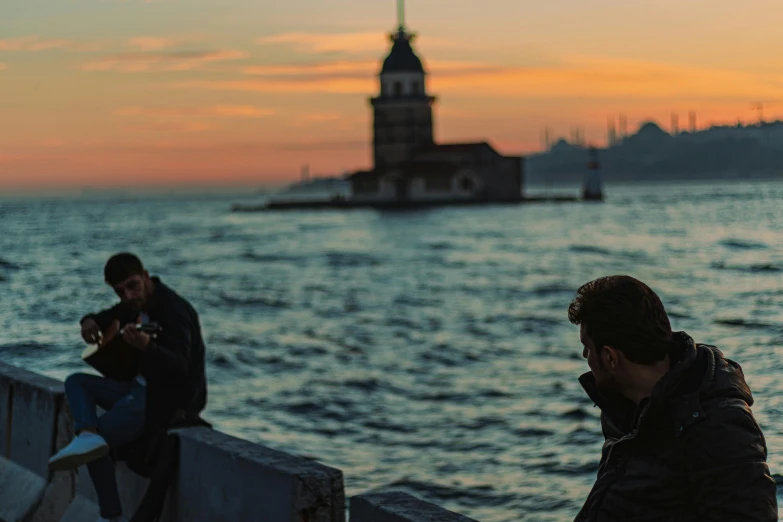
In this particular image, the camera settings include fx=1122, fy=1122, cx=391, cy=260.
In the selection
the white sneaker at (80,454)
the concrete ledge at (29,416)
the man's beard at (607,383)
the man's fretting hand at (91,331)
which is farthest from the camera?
the concrete ledge at (29,416)

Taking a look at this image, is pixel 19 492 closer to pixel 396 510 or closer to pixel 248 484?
pixel 248 484

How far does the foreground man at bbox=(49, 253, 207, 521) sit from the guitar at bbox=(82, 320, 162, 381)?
0.04m

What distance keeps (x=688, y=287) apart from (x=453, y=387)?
20447mm

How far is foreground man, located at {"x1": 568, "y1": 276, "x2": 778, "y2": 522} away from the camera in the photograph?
8.84ft

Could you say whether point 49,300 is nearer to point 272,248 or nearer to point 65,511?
point 65,511

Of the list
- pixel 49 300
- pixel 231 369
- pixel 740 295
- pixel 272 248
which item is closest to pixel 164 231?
pixel 272 248

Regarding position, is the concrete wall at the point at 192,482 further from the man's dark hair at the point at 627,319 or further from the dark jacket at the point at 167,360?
the man's dark hair at the point at 627,319

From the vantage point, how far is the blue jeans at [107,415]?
594 cm

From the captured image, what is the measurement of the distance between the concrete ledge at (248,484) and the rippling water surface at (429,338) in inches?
198

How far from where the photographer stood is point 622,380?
2.85 meters

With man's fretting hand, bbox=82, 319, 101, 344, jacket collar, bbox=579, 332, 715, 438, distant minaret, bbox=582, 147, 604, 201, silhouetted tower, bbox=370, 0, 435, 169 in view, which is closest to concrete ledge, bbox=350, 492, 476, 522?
jacket collar, bbox=579, 332, 715, 438

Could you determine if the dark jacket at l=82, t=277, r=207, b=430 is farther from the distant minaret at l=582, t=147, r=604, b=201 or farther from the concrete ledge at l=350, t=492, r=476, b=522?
the distant minaret at l=582, t=147, r=604, b=201

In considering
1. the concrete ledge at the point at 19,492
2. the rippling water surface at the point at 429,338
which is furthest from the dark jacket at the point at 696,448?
the rippling water surface at the point at 429,338

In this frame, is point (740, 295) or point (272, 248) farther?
point (272, 248)
